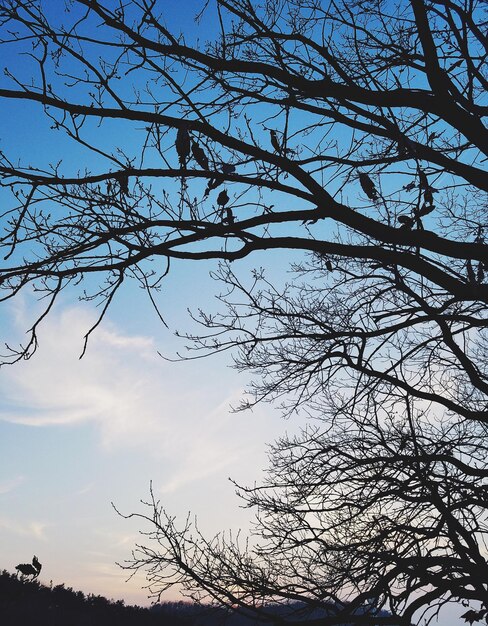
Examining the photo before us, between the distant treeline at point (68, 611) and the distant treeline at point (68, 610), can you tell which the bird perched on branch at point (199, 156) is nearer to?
the distant treeline at point (68, 610)

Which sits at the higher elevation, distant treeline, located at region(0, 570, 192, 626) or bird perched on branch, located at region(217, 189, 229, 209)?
bird perched on branch, located at region(217, 189, 229, 209)

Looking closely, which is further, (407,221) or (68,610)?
(68,610)

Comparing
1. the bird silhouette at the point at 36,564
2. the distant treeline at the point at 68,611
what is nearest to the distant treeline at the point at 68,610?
the distant treeline at the point at 68,611

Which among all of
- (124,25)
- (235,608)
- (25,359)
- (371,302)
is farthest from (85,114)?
(235,608)

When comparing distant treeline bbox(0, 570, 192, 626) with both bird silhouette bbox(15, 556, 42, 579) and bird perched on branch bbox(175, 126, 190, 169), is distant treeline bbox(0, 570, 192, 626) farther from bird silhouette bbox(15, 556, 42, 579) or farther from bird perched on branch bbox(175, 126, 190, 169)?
bird perched on branch bbox(175, 126, 190, 169)

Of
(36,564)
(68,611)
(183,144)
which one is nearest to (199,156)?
(183,144)

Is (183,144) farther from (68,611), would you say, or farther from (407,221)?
(68,611)

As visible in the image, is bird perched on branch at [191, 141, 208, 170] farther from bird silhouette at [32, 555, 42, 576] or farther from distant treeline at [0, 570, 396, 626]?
distant treeline at [0, 570, 396, 626]

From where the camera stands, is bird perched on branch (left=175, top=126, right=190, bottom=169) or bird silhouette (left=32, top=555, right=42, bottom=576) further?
bird perched on branch (left=175, top=126, right=190, bottom=169)

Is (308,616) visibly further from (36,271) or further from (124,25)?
(124,25)

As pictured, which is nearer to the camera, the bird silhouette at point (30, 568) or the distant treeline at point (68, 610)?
the bird silhouette at point (30, 568)

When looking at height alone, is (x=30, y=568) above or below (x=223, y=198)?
below

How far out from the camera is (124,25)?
Result: 440 cm

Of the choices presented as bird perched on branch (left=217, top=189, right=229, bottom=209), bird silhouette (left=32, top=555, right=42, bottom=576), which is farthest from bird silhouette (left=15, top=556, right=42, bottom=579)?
bird perched on branch (left=217, top=189, right=229, bottom=209)
